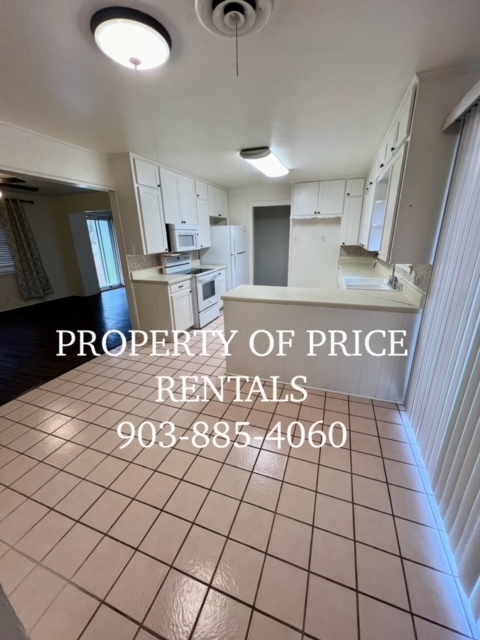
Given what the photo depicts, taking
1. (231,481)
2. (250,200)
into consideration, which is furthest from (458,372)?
(250,200)

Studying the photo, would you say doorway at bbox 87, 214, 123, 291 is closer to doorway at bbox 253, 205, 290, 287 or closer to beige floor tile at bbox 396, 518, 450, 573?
doorway at bbox 253, 205, 290, 287

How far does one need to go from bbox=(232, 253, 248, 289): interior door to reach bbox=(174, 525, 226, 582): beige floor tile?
4.15m

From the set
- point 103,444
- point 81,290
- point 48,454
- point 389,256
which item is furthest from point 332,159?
point 81,290

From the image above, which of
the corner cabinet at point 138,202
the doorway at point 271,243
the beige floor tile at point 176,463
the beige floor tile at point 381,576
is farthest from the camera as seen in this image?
the doorway at point 271,243

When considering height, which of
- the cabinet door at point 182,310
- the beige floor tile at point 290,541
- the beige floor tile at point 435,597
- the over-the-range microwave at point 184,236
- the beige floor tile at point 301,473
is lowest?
the beige floor tile at point 435,597

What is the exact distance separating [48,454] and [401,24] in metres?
3.15

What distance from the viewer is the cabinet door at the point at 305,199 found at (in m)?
4.42

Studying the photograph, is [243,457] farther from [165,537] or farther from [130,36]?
[130,36]

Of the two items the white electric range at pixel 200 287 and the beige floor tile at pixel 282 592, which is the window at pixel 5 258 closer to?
the white electric range at pixel 200 287

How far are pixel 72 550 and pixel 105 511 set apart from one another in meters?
0.20

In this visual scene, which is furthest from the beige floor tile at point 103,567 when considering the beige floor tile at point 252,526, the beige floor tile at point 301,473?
the beige floor tile at point 301,473

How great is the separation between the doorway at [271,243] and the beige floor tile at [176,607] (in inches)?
216

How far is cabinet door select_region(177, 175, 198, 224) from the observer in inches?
153

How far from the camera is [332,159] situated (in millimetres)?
3295
